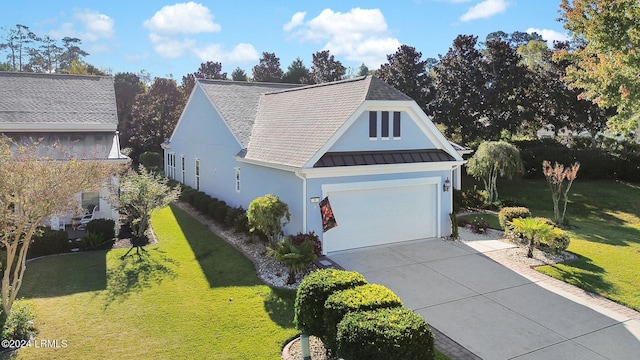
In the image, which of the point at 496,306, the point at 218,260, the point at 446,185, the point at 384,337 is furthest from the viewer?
the point at 446,185

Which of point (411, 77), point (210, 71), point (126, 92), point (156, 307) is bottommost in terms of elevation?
point (156, 307)

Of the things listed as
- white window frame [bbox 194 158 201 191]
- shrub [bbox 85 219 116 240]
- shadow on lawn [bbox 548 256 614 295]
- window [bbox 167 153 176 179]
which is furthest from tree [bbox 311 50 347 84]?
shadow on lawn [bbox 548 256 614 295]

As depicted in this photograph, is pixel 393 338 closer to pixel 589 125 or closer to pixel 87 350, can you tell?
pixel 87 350

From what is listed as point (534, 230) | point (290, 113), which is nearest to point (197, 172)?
point (290, 113)

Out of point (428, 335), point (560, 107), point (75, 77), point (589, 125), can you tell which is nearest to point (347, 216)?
point (428, 335)

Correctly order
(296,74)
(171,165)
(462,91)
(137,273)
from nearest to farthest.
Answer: (137,273) < (462,91) < (171,165) < (296,74)

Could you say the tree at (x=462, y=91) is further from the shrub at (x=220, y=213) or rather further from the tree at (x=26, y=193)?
the tree at (x=26, y=193)

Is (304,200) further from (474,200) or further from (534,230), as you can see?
(474,200)
